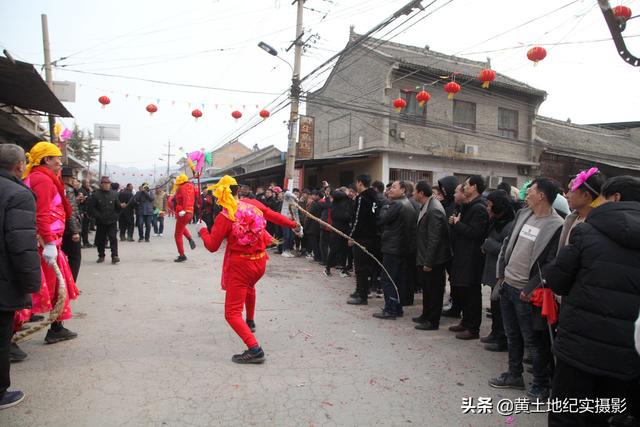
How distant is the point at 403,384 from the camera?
381 centimetres

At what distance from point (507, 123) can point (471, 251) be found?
56.6 ft

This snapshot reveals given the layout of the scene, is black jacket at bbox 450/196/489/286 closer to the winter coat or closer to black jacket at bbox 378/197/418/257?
the winter coat

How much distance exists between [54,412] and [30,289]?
943 millimetres

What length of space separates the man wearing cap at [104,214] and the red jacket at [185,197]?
4.56ft

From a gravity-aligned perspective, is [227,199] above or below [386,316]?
above

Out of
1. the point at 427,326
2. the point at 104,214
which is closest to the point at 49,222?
the point at 427,326

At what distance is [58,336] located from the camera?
4.55 metres

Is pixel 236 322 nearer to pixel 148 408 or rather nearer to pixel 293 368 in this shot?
pixel 293 368

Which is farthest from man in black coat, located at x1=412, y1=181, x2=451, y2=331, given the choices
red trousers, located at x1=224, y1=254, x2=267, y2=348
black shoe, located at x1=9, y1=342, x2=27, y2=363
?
black shoe, located at x1=9, y1=342, x2=27, y2=363

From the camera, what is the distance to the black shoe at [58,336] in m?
4.51

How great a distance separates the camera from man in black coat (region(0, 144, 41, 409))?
10.1ft

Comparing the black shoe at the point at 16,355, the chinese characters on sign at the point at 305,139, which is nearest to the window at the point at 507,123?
the chinese characters on sign at the point at 305,139

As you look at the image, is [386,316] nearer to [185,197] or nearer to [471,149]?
[185,197]

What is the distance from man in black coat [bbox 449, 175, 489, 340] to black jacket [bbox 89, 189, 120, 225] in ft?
24.5
